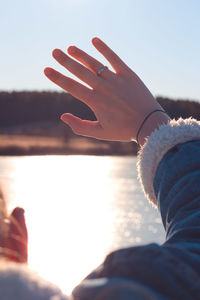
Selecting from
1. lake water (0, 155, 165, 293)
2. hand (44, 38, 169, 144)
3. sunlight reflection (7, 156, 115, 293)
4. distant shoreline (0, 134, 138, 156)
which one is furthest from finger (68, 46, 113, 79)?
distant shoreline (0, 134, 138, 156)

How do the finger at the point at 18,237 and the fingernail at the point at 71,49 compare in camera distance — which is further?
the fingernail at the point at 71,49

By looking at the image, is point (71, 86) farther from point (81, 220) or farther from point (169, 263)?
point (81, 220)

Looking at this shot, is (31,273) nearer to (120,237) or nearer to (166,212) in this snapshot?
(166,212)

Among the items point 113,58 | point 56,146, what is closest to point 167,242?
point 113,58

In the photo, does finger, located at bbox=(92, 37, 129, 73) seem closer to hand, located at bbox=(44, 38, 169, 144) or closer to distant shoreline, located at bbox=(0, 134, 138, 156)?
hand, located at bbox=(44, 38, 169, 144)

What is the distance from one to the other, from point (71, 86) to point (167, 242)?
0.15 m

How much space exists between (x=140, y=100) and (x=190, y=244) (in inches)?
5.7

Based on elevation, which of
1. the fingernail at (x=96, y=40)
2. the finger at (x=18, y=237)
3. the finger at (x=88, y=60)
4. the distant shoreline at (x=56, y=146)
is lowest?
the distant shoreline at (x=56, y=146)

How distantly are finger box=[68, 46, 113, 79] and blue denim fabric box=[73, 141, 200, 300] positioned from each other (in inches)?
3.3

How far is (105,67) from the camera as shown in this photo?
0.33 m

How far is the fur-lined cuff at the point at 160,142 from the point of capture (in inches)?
12.9

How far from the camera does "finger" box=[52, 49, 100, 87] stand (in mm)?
330

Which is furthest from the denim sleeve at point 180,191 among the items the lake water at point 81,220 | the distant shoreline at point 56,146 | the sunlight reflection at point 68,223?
the distant shoreline at point 56,146

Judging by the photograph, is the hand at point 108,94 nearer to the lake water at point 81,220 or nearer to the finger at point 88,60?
the finger at point 88,60
